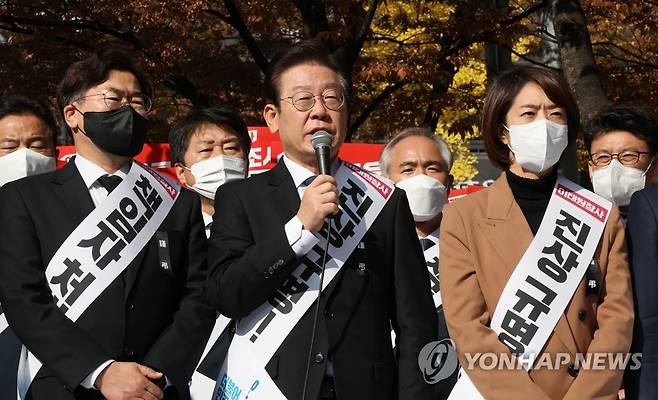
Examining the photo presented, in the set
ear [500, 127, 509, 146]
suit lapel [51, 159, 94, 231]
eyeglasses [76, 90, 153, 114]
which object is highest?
ear [500, 127, 509, 146]

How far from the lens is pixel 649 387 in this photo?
11.6ft

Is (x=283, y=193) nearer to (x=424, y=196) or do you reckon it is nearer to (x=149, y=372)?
(x=149, y=372)

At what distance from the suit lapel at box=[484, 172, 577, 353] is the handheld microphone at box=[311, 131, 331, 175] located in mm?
800

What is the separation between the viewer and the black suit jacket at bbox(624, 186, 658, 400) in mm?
3559

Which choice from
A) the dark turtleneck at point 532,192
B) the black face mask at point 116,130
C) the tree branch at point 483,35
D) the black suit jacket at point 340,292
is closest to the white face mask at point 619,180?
the dark turtleneck at point 532,192

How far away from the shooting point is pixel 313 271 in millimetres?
3391

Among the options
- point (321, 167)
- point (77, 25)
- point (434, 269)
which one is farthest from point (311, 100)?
point (77, 25)

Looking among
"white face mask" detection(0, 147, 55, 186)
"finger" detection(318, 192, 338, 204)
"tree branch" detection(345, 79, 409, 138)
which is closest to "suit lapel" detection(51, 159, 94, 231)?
"finger" detection(318, 192, 338, 204)

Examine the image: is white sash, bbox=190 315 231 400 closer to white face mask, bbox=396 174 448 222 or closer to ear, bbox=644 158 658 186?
white face mask, bbox=396 174 448 222

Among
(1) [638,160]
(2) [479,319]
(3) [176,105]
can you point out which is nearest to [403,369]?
(2) [479,319]

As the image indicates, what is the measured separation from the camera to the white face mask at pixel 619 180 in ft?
16.4

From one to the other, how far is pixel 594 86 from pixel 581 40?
20.1 inches

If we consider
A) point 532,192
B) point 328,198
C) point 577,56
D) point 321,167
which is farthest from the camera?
point 577,56

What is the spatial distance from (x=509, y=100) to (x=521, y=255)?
0.68m
